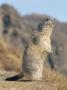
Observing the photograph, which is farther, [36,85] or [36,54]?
[36,54]

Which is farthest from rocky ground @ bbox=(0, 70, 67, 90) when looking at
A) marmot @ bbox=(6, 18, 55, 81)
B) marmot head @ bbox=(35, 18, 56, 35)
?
marmot head @ bbox=(35, 18, 56, 35)

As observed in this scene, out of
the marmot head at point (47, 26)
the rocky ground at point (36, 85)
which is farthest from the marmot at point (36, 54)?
the rocky ground at point (36, 85)

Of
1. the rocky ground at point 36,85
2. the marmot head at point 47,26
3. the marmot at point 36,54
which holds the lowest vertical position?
the rocky ground at point 36,85

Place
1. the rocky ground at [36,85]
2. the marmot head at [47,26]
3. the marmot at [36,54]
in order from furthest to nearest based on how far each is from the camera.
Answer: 1. the marmot head at [47,26]
2. the marmot at [36,54]
3. the rocky ground at [36,85]

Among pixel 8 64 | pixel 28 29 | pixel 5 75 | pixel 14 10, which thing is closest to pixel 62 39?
pixel 28 29

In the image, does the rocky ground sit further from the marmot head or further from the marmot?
the marmot head

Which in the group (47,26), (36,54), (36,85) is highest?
(47,26)

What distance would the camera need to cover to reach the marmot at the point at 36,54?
14508mm

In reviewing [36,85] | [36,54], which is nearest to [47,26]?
[36,54]

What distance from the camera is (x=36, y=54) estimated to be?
14.5m

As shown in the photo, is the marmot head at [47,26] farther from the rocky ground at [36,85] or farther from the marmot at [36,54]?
the rocky ground at [36,85]

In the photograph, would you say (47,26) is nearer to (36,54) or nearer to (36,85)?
(36,54)

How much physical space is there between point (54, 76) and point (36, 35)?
55.9 inches

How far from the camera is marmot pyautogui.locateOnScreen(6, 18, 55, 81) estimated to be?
47.6 ft
